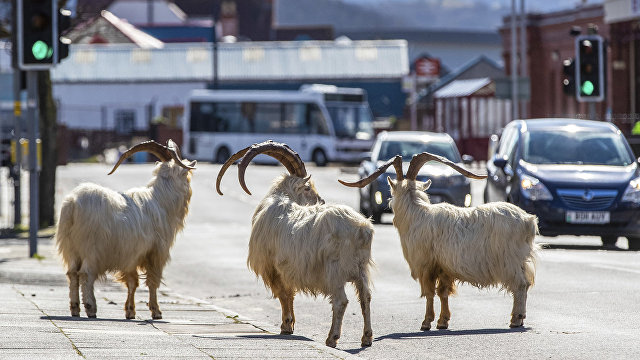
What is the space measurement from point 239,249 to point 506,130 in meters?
4.80

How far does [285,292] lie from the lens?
1060 cm

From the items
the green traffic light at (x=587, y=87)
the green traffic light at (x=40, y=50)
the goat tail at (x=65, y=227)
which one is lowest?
the goat tail at (x=65, y=227)

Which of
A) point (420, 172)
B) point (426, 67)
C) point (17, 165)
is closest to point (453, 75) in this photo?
point (426, 67)

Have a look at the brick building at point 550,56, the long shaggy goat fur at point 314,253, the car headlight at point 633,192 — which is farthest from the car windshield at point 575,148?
the brick building at point 550,56

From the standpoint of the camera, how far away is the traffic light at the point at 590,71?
25.4m

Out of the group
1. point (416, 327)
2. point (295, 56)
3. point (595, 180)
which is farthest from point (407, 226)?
point (295, 56)

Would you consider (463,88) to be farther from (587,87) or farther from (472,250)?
(472,250)

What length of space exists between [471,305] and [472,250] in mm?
1737

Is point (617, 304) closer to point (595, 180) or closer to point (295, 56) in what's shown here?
point (595, 180)

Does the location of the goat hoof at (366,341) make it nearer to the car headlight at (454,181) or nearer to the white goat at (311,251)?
the white goat at (311,251)

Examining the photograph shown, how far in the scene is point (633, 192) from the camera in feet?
60.4

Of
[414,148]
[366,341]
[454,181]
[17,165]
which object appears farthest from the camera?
[414,148]

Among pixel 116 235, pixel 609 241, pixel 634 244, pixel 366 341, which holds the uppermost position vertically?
pixel 116 235

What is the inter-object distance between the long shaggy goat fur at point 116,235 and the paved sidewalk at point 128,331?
1.14 feet
